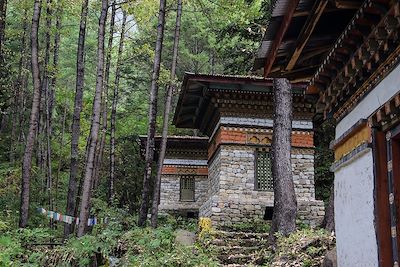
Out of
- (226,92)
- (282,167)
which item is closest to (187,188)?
(226,92)

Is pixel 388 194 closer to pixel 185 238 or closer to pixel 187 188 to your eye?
pixel 185 238

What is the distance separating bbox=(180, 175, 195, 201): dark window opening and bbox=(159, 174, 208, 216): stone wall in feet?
0.65

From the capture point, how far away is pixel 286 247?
34.6 feet

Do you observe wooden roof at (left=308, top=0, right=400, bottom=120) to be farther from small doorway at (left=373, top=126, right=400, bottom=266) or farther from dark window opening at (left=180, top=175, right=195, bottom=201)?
dark window opening at (left=180, top=175, right=195, bottom=201)

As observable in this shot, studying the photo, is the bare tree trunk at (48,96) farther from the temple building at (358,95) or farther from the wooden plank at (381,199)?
the wooden plank at (381,199)

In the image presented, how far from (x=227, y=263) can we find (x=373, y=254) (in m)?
6.61

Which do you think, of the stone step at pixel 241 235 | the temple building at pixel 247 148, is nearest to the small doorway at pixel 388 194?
the stone step at pixel 241 235

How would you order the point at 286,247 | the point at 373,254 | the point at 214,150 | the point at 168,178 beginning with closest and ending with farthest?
the point at 373,254 → the point at 286,247 → the point at 214,150 → the point at 168,178

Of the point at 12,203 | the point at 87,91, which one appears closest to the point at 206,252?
the point at 12,203

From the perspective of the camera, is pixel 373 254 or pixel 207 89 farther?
pixel 207 89

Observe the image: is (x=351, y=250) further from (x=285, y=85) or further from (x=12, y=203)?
(x=12, y=203)

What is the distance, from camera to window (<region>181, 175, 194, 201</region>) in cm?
2280

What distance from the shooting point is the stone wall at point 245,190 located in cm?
1529

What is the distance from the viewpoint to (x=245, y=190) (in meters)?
15.8
